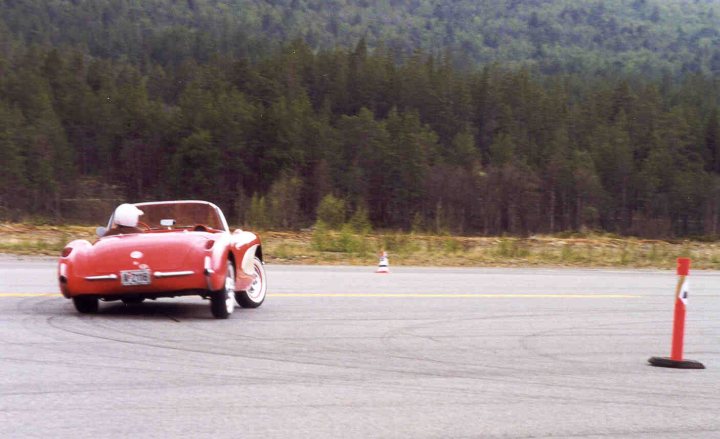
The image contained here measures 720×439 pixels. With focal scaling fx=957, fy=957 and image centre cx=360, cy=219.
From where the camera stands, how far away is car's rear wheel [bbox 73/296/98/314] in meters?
10.8

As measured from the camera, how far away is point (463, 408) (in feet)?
21.8

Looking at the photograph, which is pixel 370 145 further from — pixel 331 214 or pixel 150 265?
pixel 150 265

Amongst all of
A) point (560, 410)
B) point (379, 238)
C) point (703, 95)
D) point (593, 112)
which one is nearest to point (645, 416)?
point (560, 410)

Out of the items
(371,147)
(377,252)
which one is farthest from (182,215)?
(371,147)

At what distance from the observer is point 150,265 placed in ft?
33.4

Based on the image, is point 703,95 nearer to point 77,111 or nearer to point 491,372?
point 77,111

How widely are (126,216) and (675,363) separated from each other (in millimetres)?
6157

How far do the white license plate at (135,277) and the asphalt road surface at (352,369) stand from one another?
47 cm

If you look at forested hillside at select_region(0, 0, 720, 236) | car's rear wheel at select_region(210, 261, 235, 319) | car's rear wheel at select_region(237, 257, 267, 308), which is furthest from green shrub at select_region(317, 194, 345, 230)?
forested hillside at select_region(0, 0, 720, 236)

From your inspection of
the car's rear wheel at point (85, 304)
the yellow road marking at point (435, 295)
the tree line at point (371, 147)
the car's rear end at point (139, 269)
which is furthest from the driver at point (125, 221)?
the tree line at point (371, 147)

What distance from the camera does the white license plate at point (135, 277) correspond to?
33.3 ft

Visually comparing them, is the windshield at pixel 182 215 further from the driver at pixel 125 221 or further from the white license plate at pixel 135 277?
the white license plate at pixel 135 277

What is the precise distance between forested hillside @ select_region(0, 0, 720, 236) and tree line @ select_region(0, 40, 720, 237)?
0.66ft

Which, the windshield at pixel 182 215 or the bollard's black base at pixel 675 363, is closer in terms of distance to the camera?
the bollard's black base at pixel 675 363
